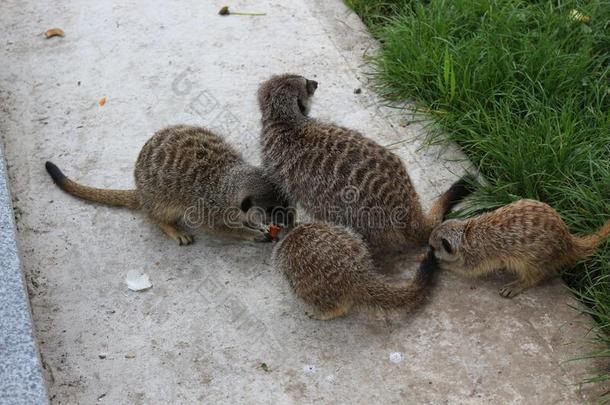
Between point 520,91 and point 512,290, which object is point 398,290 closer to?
point 512,290

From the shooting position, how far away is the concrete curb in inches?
95.1

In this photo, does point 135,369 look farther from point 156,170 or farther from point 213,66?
point 213,66

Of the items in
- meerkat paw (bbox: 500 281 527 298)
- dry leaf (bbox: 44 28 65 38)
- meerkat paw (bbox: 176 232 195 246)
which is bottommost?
dry leaf (bbox: 44 28 65 38)

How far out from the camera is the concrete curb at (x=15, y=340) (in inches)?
95.1

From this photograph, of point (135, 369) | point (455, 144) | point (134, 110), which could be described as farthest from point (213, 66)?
point (135, 369)

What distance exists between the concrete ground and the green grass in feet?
0.53

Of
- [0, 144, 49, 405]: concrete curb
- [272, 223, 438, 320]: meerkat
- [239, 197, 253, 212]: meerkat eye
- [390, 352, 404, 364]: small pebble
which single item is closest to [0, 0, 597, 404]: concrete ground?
[390, 352, 404, 364]: small pebble

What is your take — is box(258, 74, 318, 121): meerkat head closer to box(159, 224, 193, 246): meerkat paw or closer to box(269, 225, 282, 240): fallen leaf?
box(269, 225, 282, 240): fallen leaf

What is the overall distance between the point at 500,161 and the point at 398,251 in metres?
0.66

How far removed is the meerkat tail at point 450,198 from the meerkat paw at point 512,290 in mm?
415

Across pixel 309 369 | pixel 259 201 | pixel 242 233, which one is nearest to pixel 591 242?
pixel 309 369

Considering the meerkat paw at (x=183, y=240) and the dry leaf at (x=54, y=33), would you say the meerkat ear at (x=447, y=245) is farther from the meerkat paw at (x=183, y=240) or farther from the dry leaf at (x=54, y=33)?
the dry leaf at (x=54, y=33)

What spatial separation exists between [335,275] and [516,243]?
73 cm

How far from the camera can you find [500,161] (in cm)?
347
